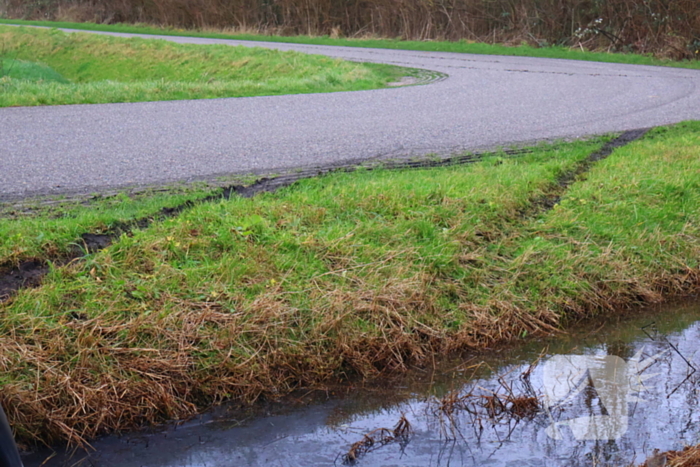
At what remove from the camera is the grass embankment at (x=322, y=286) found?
10.5 feet

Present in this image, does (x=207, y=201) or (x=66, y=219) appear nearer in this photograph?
(x=66, y=219)

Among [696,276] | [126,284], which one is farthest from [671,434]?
[126,284]

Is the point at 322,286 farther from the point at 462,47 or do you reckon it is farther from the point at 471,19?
the point at 471,19

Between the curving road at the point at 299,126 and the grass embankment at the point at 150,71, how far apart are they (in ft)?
3.05

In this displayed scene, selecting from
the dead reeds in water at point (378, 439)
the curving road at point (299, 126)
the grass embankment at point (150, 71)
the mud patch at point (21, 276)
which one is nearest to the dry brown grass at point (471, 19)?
the grass embankment at point (150, 71)

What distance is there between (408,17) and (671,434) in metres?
20.2

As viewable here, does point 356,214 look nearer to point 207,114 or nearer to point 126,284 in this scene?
point 126,284

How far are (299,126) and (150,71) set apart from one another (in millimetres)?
12134

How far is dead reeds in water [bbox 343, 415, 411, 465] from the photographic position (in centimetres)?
289

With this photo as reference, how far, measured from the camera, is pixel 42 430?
9.76 feet

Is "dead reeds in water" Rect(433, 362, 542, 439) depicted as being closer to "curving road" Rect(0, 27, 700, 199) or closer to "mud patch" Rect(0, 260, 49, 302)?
"mud patch" Rect(0, 260, 49, 302)

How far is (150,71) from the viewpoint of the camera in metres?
18.6

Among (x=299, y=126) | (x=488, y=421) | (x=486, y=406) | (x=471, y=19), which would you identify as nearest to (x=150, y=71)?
(x=471, y=19)

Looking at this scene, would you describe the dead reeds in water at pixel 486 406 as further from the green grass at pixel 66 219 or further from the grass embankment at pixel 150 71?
the grass embankment at pixel 150 71
